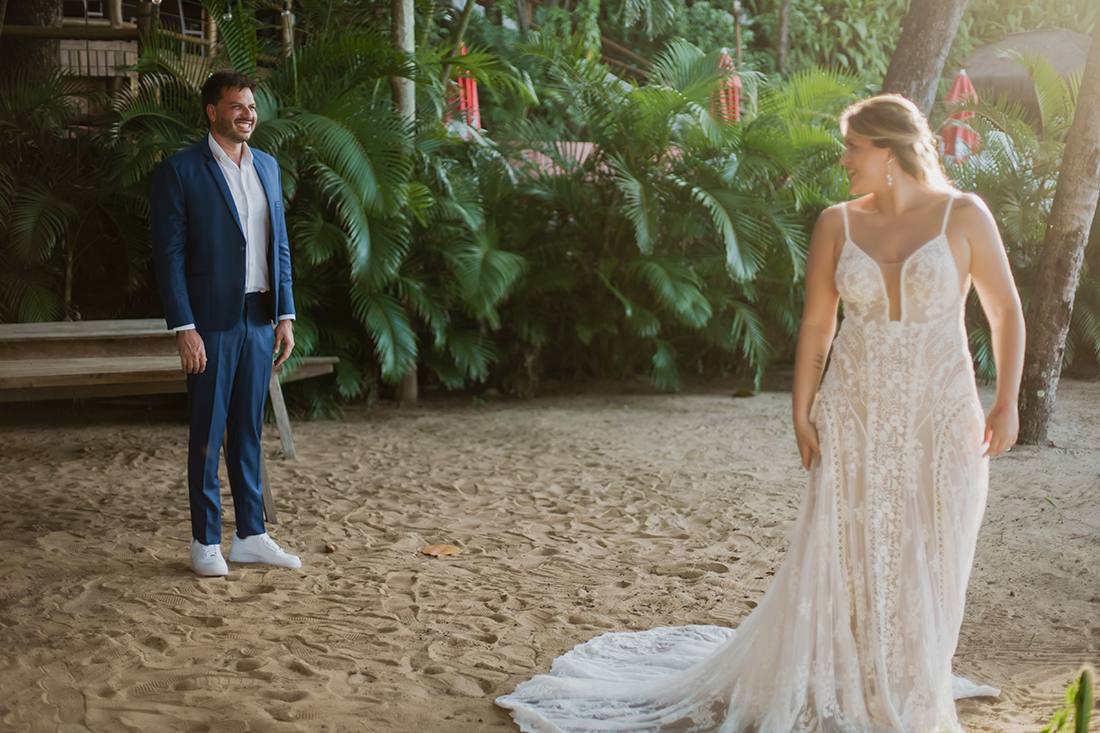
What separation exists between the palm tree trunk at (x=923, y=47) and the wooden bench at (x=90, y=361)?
21.5 ft

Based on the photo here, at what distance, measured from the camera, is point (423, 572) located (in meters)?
4.17

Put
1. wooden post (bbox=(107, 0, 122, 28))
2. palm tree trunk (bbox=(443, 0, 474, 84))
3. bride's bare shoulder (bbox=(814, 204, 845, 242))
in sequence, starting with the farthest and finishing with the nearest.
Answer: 1. wooden post (bbox=(107, 0, 122, 28))
2. palm tree trunk (bbox=(443, 0, 474, 84))
3. bride's bare shoulder (bbox=(814, 204, 845, 242))

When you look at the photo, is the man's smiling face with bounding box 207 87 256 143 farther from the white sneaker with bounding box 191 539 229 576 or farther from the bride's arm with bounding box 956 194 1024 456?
the bride's arm with bounding box 956 194 1024 456

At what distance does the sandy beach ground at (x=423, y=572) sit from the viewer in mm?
2947

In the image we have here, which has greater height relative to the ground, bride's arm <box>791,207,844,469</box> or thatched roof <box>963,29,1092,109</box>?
thatched roof <box>963,29,1092,109</box>

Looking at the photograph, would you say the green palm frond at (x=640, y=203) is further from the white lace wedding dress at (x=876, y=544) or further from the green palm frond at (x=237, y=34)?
the white lace wedding dress at (x=876, y=544)

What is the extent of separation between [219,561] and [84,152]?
5.17 m

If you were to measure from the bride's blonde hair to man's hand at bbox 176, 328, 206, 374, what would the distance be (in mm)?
2647

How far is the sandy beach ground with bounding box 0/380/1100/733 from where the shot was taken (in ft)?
9.67

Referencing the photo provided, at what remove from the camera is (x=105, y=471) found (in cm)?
598

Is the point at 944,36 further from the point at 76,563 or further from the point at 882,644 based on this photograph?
the point at 76,563

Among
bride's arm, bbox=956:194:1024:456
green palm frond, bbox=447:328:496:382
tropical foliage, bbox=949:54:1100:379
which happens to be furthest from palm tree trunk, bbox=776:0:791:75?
bride's arm, bbox=956:194:1024:456

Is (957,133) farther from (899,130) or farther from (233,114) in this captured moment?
(899,130)

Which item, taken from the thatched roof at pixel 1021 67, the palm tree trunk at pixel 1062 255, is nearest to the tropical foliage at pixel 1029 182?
the palm tree trunk at pixel 1062 255
